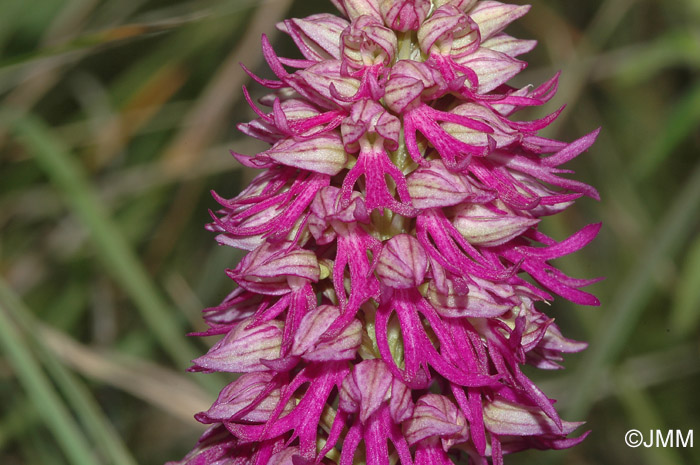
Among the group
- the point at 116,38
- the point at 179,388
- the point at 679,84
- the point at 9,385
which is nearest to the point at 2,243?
the point at 9,385

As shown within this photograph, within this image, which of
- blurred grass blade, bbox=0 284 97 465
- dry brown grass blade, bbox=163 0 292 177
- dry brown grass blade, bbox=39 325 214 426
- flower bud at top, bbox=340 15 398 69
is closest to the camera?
flower bud at top, bbox=340 15 398 69

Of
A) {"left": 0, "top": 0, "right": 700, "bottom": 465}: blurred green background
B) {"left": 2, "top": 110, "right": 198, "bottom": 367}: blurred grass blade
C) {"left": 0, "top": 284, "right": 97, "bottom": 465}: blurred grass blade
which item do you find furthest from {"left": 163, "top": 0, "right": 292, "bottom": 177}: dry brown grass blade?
{"left": 0, "top": 284, "right": 97, "bottom": 465}: blurred grass blade

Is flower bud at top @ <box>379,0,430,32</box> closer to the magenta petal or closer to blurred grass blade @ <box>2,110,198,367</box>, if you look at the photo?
the magenta petal

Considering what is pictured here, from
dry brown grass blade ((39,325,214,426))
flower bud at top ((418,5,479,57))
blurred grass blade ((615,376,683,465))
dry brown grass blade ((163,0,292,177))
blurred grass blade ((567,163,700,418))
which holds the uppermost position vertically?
dry brown grass blade ((163,0,292,177))

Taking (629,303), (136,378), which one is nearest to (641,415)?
(629,303)

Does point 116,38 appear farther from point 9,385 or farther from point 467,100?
point 9,385

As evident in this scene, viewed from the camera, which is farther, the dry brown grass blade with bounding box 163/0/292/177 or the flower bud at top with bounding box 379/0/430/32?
the dry brown grass blade with bounding box 163/0/292/177

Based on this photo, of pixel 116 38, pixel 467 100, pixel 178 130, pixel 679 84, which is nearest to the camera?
pixel 467 100

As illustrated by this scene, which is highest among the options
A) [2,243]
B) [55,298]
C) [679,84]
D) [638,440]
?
[2,243]
